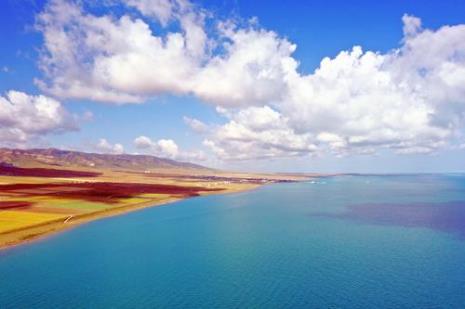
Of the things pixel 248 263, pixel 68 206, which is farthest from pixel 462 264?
pixel 68 206

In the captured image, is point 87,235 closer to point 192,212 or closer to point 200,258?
point 200,258

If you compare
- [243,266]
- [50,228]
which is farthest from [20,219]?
[243,266]

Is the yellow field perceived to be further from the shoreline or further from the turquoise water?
the turquoise water

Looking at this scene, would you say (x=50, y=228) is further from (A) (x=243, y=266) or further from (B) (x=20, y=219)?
(A) (x=243, y=266)

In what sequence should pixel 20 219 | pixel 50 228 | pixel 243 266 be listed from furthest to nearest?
pixel 20 219
pixel 50 228
pixel 243 266

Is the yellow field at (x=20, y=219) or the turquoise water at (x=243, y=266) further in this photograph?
the yellow field at (x=20, y=219)

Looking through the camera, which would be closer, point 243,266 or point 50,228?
point 243,266

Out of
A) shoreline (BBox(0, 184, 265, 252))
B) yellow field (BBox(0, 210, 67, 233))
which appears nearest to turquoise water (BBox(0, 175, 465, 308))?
shoreline (BBox(0, 184, 265, 252))

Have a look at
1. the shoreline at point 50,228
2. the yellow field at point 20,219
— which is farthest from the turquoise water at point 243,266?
the yellow field at point 20,219

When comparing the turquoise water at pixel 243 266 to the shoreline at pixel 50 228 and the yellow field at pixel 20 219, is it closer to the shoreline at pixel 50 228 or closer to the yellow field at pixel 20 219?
the shoreline at pixel 50 228
